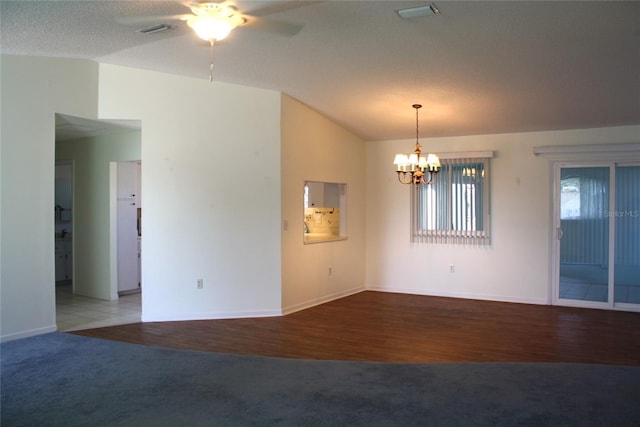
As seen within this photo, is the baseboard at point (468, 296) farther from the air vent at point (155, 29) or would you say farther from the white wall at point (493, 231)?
the air vent at point (155, 29)

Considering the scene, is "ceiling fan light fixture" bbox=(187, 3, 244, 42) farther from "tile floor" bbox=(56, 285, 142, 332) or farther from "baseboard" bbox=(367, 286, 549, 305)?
"baseboard" bbox=(367, 286, 549, 305)

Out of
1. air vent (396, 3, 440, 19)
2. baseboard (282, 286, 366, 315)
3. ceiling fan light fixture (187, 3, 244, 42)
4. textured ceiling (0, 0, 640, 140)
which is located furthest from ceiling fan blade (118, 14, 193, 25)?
baseboard (282, 286, 366, 315)

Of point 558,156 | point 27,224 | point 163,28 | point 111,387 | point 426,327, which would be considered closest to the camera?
point 111,387

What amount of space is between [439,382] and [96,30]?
13.5 ft

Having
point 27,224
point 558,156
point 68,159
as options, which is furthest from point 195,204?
point 558,156

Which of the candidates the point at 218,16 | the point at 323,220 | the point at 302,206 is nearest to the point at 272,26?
the point at 218,16

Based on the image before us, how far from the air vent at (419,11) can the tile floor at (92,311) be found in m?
4.51

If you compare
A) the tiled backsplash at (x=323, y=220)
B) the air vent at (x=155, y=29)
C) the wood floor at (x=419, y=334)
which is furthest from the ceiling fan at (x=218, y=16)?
the tiled backsplash at (x=323, y=220)

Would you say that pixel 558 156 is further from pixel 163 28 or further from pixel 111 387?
pixel 111 387

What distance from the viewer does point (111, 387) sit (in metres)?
3.68

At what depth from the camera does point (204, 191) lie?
19.1ft

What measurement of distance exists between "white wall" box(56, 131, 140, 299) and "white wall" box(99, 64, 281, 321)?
1.08m

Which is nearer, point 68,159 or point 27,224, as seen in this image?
point 27,224

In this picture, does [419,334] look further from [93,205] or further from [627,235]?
[93,205]
